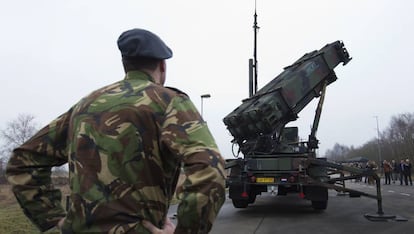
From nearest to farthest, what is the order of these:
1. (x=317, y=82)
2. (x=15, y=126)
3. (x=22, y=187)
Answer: (x=22, y=187)
(x=317, y=82)
(x=15, y=126)

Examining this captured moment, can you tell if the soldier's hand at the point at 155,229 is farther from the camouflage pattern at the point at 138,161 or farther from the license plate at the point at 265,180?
the license plate at the point at 265,180

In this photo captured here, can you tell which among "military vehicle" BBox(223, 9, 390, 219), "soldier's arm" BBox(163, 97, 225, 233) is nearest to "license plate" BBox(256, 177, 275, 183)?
"military vehicle" BBox(223, 9, 390, 219)

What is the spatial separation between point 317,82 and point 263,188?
350cm

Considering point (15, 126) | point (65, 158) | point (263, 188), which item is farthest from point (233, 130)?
point (15, 126)

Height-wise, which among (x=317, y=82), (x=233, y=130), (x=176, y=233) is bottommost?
(x=176, y=233)

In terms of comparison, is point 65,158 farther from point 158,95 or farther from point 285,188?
point 285,188

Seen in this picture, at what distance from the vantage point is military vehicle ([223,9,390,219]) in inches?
443

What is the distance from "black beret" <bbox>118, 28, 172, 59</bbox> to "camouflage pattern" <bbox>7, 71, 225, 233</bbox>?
11 cm

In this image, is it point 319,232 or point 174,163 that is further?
point 319,232

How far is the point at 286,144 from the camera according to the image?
1309cm

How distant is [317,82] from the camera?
13195 mm

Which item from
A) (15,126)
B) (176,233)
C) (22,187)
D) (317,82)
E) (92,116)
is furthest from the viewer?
(15,126)

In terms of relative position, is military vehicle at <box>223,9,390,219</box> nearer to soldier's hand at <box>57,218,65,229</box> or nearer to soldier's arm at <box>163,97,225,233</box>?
soldier's hand at <box>57,218,65,229</box>

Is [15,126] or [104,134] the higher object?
[15,126]
